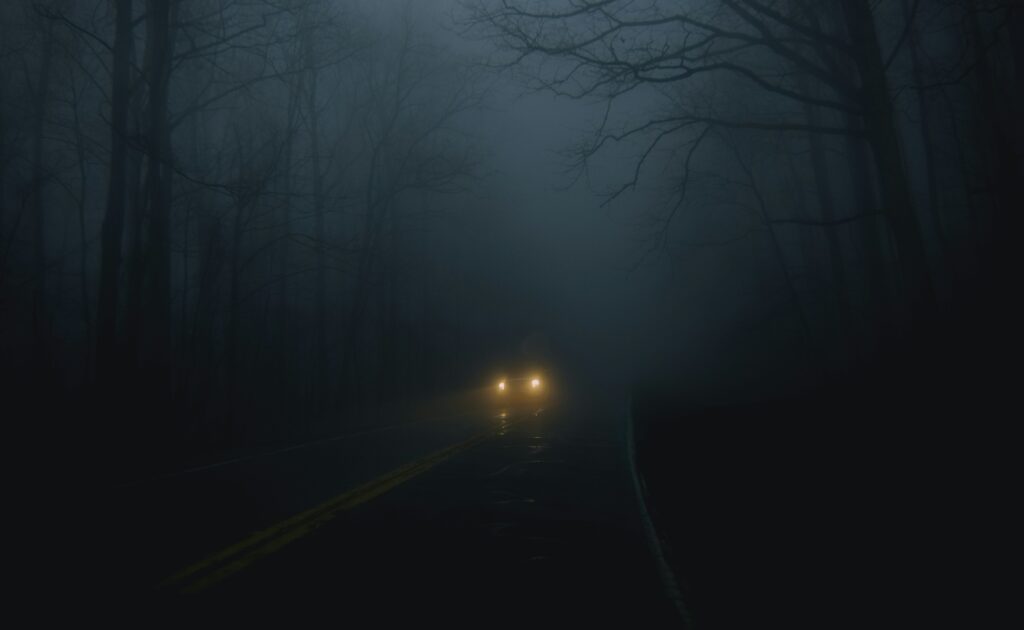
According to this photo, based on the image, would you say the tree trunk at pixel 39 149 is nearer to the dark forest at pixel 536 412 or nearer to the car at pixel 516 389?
the dark forest at pixel 536 412

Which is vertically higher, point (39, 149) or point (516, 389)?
point (39, 149)

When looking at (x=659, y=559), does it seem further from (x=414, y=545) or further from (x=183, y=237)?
(x=183, y=237)

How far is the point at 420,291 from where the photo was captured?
3959cm

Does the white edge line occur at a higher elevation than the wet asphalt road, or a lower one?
lower

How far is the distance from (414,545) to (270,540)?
124 cm

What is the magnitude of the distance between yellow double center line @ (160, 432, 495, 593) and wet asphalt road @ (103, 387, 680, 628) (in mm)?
59

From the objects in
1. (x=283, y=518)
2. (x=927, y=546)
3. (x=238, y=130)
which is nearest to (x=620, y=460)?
(x=283, y=518)

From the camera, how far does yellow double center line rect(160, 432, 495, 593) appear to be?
4473 millimetres

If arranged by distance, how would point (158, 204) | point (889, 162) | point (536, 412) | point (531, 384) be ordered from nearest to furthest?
point (889, 162) → point (158, 204) → point (536, 412) → point (531, 384)

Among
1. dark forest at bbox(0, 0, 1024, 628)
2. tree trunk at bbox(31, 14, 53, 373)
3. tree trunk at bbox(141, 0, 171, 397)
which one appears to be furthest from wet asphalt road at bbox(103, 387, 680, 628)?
tree trunk at bbox(31, 14, 53, 373)

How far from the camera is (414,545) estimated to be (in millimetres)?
5586

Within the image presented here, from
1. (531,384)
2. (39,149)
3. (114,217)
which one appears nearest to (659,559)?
(114,217)

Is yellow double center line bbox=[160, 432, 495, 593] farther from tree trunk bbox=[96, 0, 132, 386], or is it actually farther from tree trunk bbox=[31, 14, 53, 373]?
tree trunk bbox=[31, 14, 53, 373]

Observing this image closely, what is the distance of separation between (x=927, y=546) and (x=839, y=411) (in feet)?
14.5
